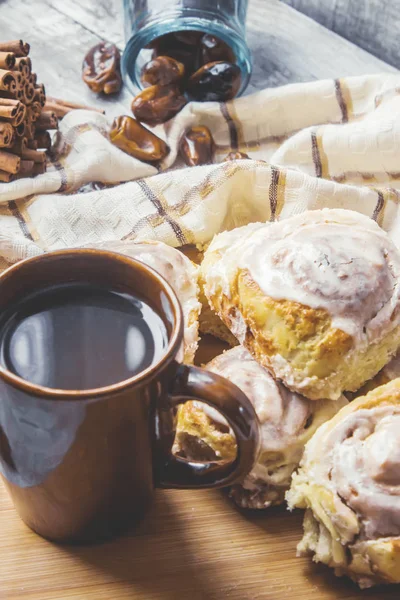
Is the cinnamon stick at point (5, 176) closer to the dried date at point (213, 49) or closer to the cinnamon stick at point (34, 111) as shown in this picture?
the cinnamon stick at point (34, 111)

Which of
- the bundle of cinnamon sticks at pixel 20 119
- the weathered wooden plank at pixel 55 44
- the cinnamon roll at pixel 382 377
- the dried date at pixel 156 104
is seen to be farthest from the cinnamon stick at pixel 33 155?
the cinnamon roll at pixel 382 377

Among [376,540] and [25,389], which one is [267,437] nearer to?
[376,540]

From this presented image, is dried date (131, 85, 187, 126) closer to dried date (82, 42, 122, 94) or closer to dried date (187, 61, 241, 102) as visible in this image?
dried date (187, 61, 241, 102)

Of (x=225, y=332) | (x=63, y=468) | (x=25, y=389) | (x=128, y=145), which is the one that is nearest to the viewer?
(x=25, y=389)

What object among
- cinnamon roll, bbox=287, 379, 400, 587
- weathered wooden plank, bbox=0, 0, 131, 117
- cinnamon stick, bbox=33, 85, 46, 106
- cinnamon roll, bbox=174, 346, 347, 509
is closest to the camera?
cinnamon roll, bbox=287, 379, 400, 587

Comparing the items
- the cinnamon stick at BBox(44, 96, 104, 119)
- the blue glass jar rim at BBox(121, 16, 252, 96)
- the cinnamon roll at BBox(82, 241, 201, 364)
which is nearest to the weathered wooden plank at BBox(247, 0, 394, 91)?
the blue glass jar rim at BBox(121, 16, 252, 96)

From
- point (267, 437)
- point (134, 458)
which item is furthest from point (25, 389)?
point (267, 437)
